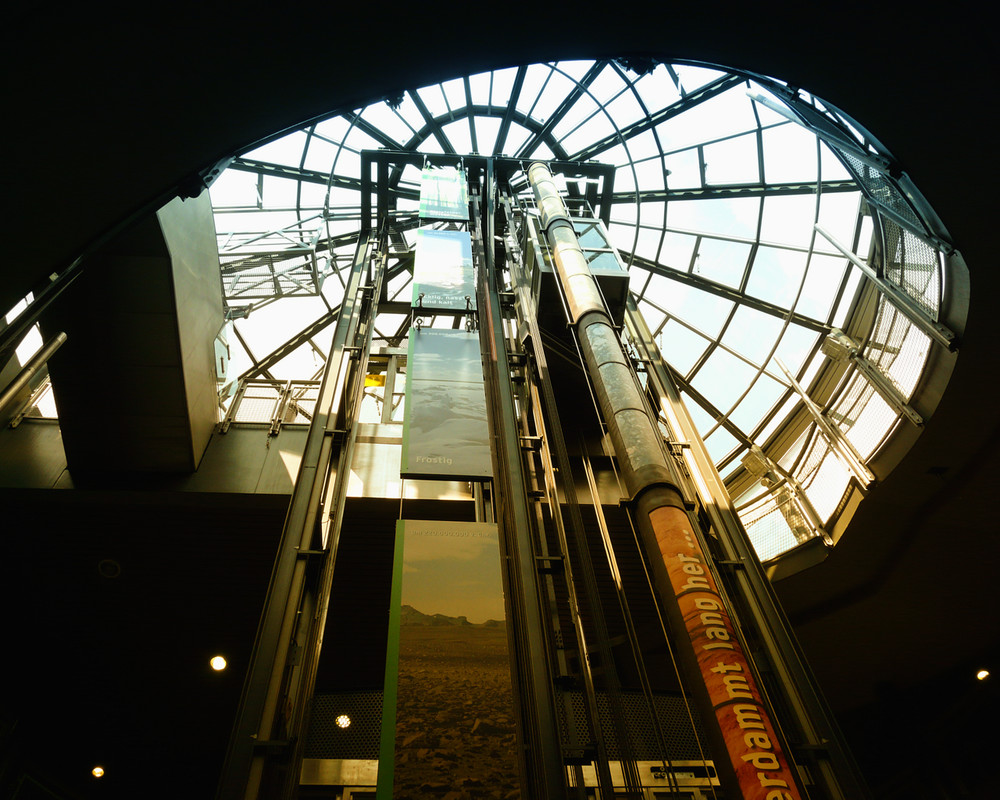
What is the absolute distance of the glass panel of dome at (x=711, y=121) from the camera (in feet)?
45.6

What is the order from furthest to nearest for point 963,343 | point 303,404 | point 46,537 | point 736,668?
point 303,404
point 46,537
point 963,343
point 736,668

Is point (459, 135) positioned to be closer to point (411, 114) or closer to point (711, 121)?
point (411, 114)

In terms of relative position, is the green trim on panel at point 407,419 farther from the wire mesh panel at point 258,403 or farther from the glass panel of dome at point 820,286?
the glass panel of dome at point 820,286

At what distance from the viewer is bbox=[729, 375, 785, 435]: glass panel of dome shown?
14.3 meters

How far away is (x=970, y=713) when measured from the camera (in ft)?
47.0

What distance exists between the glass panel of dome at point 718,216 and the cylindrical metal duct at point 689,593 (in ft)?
27.8

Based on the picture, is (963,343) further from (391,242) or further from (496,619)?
(391,242)

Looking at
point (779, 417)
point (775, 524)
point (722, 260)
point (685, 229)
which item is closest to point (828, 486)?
point (775, 524)

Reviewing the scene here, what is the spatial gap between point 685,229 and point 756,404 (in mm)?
5031

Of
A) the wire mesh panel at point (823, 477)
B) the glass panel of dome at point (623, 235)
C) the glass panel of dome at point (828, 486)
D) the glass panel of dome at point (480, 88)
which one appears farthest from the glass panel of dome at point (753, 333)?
the glass panel of dome at point (480, 88)

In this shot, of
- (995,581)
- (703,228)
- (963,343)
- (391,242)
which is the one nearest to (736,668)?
(963,343)

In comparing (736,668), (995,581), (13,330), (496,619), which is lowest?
(736,668)

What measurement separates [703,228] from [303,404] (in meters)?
11.2

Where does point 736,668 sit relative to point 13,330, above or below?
below
